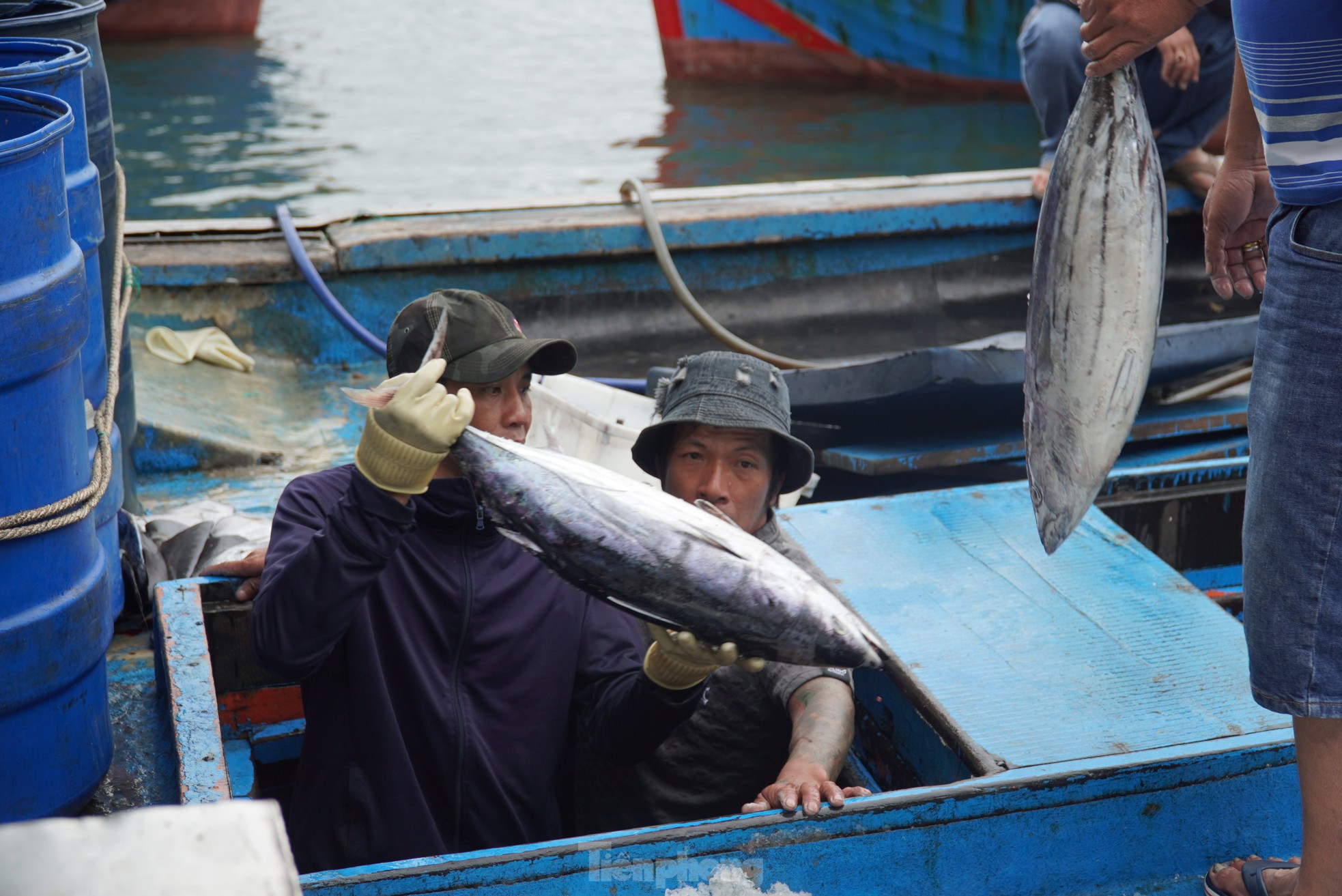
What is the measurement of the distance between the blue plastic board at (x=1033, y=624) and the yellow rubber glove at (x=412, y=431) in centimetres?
130

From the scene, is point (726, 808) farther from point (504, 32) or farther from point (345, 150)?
point (504, 32)

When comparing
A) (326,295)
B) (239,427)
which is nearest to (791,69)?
(326,295)

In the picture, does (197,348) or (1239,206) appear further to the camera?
(197,348)

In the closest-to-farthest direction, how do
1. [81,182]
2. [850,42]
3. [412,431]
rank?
[412,431] → [81,182] → [850,42]

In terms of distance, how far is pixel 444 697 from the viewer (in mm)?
2434

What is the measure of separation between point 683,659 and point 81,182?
169 centimetres

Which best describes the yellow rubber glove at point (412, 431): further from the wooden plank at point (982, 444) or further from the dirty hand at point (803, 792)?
the wooden plank at point (982, 444)

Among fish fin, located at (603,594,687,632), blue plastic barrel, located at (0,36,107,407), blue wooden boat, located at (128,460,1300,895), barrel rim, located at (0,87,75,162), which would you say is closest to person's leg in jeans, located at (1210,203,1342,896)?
blue wooden boat, located at (128,460,1300,895)

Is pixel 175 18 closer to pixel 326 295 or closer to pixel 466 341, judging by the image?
pixel 326 295

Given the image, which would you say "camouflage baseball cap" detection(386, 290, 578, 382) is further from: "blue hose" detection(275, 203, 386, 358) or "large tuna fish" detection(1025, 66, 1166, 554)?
"blue hose" detection(275, 203, 386, 358)

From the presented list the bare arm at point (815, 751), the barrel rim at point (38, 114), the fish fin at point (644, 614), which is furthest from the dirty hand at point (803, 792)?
the barrel rim at point (38, 114)

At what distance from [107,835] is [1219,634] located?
2.70m

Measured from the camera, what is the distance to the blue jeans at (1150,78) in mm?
5605

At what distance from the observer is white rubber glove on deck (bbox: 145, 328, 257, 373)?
5.18 m
